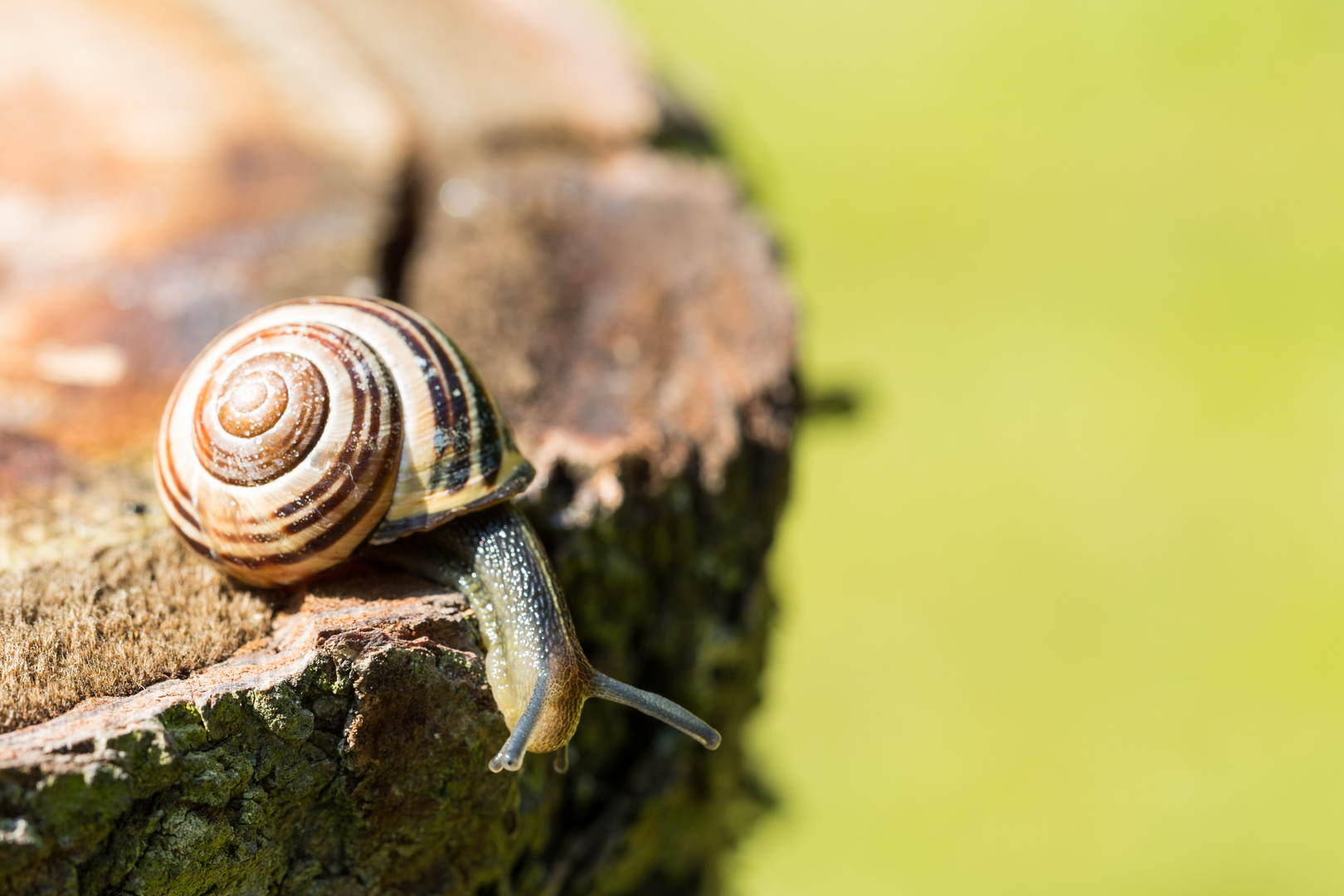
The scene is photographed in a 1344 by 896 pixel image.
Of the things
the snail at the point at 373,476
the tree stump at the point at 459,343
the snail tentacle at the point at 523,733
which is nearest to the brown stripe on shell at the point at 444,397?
the snail at the point at 373,476

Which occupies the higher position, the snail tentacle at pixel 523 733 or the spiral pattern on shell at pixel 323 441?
the spiral pattern on shell at pixel 323 441

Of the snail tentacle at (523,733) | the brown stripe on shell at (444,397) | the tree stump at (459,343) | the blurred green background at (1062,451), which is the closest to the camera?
the tree stump at (459,343)

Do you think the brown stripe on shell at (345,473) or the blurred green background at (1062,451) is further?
the blurred green background at (1062,451)

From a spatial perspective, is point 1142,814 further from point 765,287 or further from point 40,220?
point 40,220

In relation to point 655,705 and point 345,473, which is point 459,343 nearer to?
point 345,473

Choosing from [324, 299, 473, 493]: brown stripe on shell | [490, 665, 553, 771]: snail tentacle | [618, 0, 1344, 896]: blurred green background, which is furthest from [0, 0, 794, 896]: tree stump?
[618, 0, 1344, 896]: blurred green background

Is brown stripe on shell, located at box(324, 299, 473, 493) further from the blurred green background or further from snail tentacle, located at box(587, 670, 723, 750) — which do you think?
the blurred green background

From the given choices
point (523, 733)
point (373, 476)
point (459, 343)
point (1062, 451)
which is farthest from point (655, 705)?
point (1062, 451)

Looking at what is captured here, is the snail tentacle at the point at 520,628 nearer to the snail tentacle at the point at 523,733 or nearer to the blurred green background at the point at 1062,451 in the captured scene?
the snail tentacle at the point at 523,733
